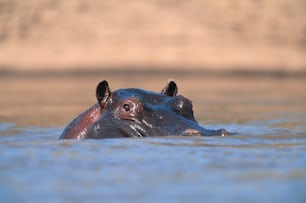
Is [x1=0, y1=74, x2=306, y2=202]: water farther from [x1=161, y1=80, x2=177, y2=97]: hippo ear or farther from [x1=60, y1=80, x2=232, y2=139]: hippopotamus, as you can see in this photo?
[x1=161, y1=80, x2=177, y2=97]: hippo ear

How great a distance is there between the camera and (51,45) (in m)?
31.7

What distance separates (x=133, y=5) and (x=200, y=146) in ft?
90.4

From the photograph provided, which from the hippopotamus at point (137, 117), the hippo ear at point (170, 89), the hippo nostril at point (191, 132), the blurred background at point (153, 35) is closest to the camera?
the hippo nostril at point (191, 132)

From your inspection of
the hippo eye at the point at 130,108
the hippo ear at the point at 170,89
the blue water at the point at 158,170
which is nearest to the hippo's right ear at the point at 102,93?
the hippo eye at the point at 130,108

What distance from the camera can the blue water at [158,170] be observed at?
511 centimetres

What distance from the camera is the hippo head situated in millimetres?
7566

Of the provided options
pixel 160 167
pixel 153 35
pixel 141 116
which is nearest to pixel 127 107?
pixel 141 116

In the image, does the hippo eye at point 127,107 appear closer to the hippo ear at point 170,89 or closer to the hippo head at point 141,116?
the hippo head at point 141,116

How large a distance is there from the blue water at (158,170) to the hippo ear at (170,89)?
2.74 ft

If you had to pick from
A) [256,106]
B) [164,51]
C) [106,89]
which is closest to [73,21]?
[164,51]

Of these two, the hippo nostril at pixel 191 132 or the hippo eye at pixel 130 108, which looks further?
the hippo eye at pixel 130 108

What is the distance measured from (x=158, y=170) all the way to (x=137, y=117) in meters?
1.67

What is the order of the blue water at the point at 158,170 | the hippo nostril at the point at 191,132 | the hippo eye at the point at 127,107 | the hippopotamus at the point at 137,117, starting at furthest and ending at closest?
1. the hippo eye at the point at 127,107
2. the hippopotamus at the point at 137,117
3. the hippo nostril at the point at 191,132
4. the blue water at the point at 158,170

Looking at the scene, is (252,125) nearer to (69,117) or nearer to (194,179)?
(69,117)
